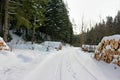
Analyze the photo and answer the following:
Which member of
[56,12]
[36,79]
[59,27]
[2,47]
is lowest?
[36,79]

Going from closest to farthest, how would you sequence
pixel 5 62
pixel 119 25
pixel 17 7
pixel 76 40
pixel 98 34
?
pixel 5 62
pixel 17 7
pixel 119 25
pixel 98 34
pixel 76 40

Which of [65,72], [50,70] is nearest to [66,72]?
[65,72]

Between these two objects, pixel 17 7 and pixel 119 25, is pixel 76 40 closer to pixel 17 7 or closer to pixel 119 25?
pixel 119 25

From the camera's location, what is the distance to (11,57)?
13.5 m

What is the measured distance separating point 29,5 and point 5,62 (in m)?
10.2

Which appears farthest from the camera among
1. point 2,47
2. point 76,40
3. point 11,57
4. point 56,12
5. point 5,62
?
point 76,40

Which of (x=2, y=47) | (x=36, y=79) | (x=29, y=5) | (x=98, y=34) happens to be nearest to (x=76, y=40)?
(x=98, y=34)

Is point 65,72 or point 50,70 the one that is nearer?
point 65,72

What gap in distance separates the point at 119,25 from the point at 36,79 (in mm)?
52487

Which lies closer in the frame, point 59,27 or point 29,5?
point 29,5

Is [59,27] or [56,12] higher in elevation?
[56,12]

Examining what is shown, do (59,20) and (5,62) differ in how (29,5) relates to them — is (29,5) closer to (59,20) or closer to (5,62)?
(5,62)

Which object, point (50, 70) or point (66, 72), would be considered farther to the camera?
point (50, 70)

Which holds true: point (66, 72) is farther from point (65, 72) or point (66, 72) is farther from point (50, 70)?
point (50, 70)
